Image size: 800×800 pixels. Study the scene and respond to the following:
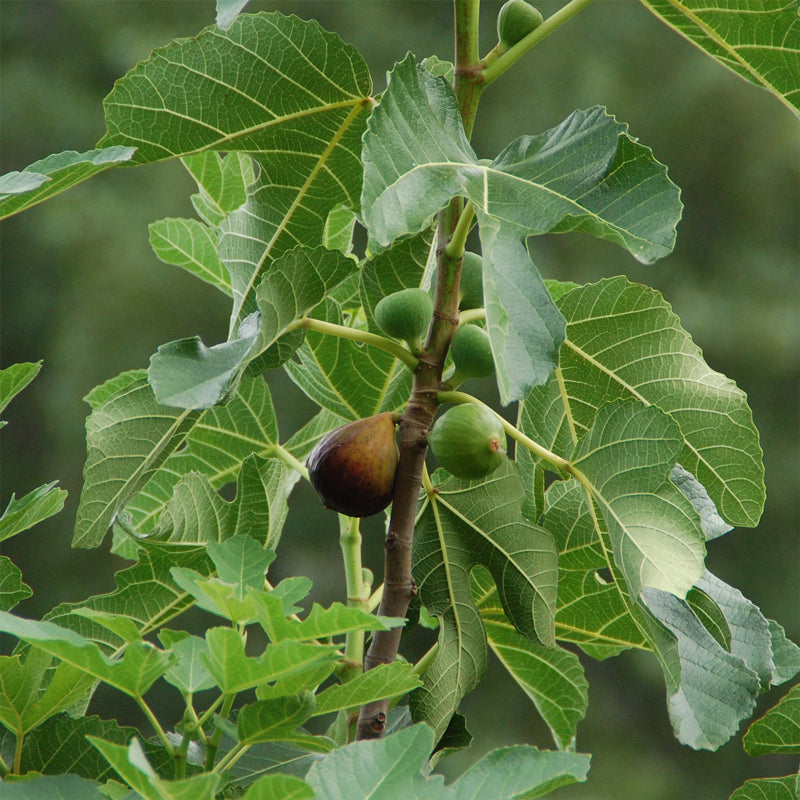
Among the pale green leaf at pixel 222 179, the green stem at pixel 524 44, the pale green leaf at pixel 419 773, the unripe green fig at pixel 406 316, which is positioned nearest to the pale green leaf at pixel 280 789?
the pale green leaf at pixel 419 773

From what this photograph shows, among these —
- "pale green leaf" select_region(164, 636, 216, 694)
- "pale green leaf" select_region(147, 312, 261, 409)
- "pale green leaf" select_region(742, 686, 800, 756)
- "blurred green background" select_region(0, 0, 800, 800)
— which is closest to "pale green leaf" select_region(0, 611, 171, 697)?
"pale green leaf" select_region(164, 636, 216, 694)

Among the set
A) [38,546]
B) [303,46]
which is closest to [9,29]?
[38,546]

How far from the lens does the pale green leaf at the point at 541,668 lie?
742 mm

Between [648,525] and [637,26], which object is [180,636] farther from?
[637,26]

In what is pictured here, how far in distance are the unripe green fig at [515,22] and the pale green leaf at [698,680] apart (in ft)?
1.09

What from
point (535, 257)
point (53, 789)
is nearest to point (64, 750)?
point (53, 789)

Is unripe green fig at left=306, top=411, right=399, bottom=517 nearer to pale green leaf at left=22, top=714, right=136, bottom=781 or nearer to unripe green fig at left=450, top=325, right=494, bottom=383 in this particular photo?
unripe green fig at left=450, top=325, right=494, bottom=383

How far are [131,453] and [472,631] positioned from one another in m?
0.23

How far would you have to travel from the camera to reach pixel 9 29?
306 inches

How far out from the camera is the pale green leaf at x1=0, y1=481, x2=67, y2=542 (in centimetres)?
57

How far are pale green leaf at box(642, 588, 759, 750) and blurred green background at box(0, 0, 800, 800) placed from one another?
485 centimetres

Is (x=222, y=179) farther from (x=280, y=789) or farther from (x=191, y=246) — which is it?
(x=280, y=789)

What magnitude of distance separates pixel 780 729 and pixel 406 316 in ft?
1.26

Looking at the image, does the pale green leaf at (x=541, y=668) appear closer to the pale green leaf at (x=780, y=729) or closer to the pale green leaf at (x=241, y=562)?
the pale green leaf at (x=780, y=729)
